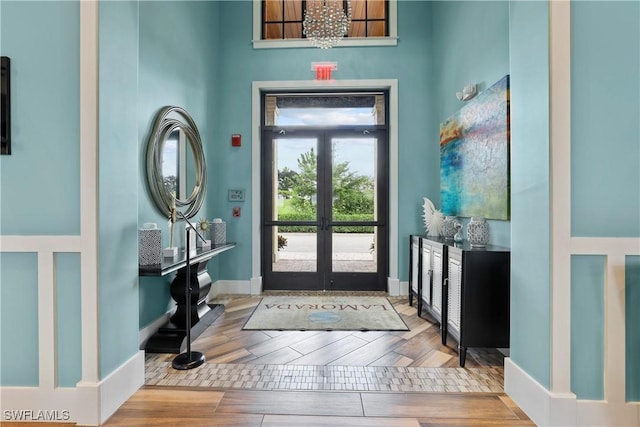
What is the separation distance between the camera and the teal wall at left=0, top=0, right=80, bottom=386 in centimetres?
158

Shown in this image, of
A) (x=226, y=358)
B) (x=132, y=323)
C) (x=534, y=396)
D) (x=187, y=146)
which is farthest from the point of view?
(x=187, y=146)

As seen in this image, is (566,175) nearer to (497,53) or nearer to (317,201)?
(497,53)

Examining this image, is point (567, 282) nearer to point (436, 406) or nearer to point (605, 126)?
point (605, 126)

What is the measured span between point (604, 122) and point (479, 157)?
48.6 inches

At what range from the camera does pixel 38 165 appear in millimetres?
1594

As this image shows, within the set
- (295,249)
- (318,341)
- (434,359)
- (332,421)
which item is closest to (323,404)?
(332,421)

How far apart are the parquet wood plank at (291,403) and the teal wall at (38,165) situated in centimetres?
82

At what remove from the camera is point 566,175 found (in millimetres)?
1473

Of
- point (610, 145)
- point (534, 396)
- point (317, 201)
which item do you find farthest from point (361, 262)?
point (610, 145)

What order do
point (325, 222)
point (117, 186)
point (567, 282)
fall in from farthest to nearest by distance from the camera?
point (325, 222) → point (117, 186) → point (567, 282)

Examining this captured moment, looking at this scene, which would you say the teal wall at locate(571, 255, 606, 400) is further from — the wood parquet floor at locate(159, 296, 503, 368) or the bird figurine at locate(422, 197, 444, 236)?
the bird figurine at locate(422, 197, 444, 236)

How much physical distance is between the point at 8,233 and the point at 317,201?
119 inches

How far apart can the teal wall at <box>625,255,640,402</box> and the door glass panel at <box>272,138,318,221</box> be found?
3.10m

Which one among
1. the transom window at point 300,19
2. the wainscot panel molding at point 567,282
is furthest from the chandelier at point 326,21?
the wainscot panel molding at point 567,282
